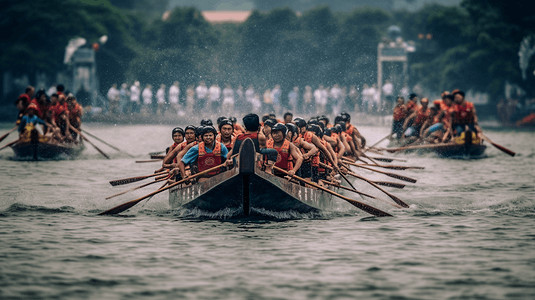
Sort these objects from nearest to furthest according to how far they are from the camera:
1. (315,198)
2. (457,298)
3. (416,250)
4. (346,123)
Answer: (457,298) → (416,250) → (315,198) → (346,123)

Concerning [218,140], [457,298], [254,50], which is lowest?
[457,298]

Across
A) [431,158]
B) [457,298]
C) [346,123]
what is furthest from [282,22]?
[457,298]

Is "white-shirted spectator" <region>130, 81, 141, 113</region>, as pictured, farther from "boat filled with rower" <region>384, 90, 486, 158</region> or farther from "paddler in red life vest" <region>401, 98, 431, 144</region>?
"paddler in red life vest" <region>401, 98, 431, 144</region>

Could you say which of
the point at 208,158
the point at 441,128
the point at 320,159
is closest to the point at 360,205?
the point at 320,159

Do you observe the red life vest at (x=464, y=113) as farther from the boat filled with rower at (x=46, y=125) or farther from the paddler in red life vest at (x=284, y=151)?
the paddler in red life vest at (x=284, y=151)

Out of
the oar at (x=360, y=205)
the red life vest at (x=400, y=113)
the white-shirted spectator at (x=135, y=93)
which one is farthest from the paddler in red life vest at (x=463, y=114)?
the white-shirted spectator at (x=135, y=93)

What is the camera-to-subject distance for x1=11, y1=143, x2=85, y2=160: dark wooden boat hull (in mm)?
22688

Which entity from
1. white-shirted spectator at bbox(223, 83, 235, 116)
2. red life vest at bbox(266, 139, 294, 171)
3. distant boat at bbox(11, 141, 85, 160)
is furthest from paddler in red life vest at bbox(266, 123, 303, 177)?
white-shirted spectator at bbox(223, 83, 235, 116)

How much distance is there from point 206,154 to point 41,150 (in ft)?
37.0

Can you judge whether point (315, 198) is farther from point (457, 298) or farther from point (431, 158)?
point (431, 158)

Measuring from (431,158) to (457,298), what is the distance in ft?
53.8

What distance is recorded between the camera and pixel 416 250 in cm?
1091

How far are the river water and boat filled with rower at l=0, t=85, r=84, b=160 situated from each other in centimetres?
541

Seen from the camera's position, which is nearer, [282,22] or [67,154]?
[67,154]
